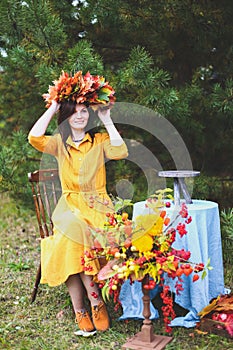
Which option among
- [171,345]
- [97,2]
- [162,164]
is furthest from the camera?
[162,164]

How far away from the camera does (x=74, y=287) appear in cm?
274

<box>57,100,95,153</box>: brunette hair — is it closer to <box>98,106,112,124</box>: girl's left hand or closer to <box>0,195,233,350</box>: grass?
<box>98,106,112,124</box>: girl's left hand

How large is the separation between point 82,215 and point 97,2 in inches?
56.3

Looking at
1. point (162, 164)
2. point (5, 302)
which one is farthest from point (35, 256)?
point (162, 164)

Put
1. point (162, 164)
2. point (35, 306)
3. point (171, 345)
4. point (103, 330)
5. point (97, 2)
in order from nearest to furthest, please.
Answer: point (171, 345)
point (103, 330)
point (35, 306)
point (97, 2)
point (162, 164)

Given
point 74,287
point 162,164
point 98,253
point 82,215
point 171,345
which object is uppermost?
point 162,164

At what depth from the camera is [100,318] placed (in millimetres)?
2668

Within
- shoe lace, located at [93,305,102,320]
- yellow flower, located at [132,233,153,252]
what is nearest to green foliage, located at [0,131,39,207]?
shoe lace, located at [93,305,102,320]

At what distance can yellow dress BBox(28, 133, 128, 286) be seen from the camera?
8.87 feet

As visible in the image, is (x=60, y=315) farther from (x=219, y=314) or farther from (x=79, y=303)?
(x=219, y=314)

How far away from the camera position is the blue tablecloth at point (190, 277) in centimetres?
262

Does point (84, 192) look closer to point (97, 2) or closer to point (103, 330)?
point (103, 330)

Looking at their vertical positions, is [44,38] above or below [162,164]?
above

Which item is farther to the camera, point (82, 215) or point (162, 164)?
point (162, 164)
